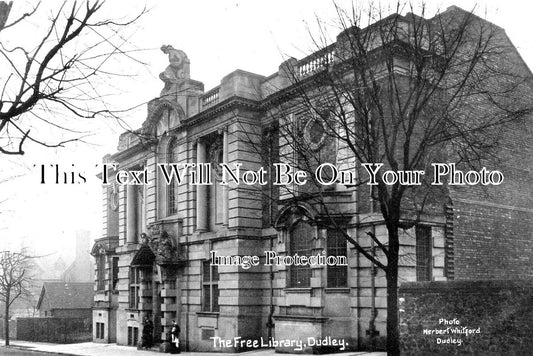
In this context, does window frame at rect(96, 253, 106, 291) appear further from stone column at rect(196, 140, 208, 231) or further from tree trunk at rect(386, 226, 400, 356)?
tree trunk at rect(386, 226, 400, 356)

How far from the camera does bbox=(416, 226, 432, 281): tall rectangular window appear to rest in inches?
755

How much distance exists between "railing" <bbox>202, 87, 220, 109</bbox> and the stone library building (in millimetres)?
61

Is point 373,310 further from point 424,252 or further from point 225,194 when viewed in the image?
point 225,194

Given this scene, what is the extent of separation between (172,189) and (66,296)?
3446cm

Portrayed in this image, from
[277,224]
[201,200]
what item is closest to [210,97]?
[201,200]

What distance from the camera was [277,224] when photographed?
72.0 feet

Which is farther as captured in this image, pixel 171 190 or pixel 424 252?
pixel 171 190

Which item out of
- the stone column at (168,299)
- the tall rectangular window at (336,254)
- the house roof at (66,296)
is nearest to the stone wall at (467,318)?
the tall rectangular window at (336,254)

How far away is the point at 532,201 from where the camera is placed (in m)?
23.0

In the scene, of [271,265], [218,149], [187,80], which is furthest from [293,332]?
[187,80]

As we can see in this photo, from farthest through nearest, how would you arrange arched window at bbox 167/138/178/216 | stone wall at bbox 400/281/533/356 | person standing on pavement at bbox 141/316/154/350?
arched window at bbox 167/138/178/216 < person standing on pavement at bbox 141/316/154/350 < stone wall at bbox 400/281/533/356

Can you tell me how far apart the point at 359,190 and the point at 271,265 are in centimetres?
557

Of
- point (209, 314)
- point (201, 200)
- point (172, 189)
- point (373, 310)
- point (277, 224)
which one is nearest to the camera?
point (373, 310)

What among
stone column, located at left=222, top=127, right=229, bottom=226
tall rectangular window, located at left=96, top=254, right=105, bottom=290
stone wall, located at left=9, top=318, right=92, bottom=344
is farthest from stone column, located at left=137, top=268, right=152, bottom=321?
stone wall, located at left=9, top=318, right=92, bottom=344
